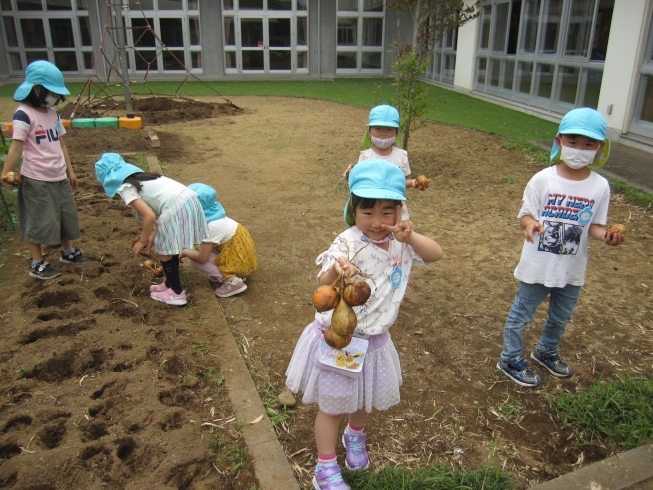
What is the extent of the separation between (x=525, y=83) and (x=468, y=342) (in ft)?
43.1

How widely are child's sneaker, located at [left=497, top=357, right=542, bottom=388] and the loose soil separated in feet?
0.16

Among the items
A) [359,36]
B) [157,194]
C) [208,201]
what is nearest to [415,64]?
[208,201]

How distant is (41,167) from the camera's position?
177 inches

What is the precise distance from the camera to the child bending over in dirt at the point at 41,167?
4293mm

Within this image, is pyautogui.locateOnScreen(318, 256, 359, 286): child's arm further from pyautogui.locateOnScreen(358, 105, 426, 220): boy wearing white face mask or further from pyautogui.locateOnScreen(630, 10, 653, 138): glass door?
pyautogui.locateOnScreen(630, 10, 653, 138): glass door

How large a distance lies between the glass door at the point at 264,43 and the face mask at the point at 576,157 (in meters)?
22.1

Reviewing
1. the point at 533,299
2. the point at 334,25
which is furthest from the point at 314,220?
the point at 334,25

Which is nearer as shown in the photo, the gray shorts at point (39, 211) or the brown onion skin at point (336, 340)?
the brown onion skin at point (336, 340)

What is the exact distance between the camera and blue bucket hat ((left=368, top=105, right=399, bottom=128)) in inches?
189

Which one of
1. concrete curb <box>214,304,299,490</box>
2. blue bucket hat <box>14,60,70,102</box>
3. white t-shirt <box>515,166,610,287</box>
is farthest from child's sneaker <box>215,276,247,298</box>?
white t-shirt <box>515,166,610,287</box>

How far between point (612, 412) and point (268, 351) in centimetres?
215

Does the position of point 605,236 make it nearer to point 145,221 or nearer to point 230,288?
point 230,288

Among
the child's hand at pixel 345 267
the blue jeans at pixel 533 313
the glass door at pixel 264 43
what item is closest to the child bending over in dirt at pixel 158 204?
the child's hand at pixel 345 267

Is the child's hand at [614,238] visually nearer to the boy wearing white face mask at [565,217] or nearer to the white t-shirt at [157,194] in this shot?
the boy wearing white face mask at [565,217]
